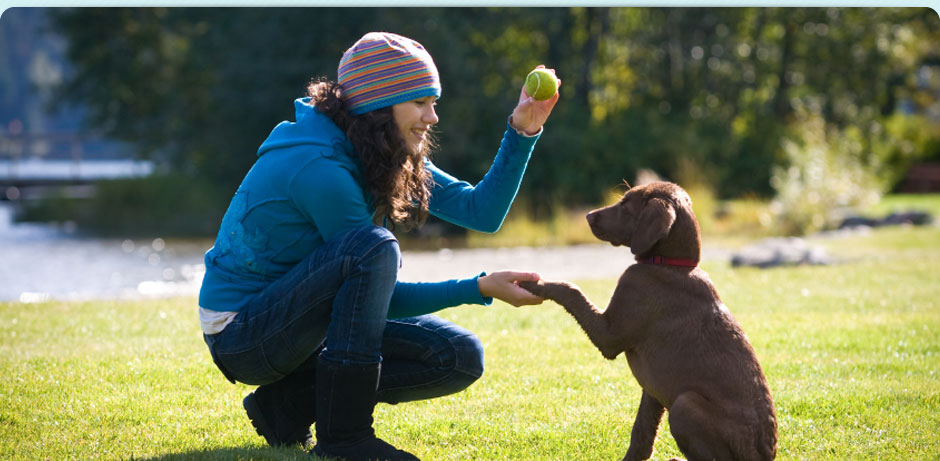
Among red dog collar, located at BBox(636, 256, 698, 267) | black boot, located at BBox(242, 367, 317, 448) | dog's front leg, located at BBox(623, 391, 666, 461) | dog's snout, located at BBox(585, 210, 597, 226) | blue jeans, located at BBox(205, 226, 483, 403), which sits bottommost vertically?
black boot, located at BBox(242, 367, 317, 448)

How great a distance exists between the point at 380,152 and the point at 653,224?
116 centimetres

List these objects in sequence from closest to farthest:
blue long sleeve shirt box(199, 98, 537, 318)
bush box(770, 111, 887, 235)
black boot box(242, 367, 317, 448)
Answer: blue long sleeve shirt box(199, 98, 537, 318)
black boot box(242, 367, 317, 448)
bush box(770, 111, 887, 235)

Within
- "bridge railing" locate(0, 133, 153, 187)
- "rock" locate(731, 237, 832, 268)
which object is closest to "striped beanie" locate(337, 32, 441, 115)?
"rock" locate(731, 237, 832, 268)

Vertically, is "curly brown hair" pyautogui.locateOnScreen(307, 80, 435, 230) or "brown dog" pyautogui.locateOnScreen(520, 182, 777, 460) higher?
"curly brown hair" pyautogui.locateOnScreen(307, 80, 435, 230)

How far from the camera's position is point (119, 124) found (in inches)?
1104

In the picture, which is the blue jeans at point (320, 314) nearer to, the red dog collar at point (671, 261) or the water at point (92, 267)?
the red dog collar at point (671, 261)

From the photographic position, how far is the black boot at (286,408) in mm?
4180

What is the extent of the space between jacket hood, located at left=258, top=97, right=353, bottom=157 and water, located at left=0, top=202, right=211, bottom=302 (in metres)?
6.30

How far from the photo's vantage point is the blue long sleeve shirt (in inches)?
148

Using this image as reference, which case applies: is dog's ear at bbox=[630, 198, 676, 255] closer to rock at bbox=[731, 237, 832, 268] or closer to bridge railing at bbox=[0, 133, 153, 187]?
rock at bbox=[731, 237, 832, 268]

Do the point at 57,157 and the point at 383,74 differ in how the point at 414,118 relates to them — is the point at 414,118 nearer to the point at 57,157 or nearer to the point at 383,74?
the point at 383,74

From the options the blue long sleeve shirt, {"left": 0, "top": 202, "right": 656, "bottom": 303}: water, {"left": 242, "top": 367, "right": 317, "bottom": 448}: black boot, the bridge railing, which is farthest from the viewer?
the bridge railing

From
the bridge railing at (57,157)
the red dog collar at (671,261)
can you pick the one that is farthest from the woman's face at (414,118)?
the bridge railing at (57,157)

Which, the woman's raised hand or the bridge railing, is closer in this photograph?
the woman's raised hand
